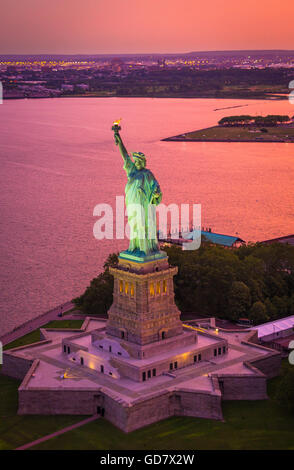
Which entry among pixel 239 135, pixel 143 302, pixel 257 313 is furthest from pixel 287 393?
pixel 239 135

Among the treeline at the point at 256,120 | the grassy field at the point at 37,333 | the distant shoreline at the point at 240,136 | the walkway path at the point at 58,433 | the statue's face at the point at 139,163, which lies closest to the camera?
the walkway path at the point at 58,433

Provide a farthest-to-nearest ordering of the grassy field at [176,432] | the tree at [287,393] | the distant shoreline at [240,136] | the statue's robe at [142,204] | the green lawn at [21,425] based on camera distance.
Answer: the distant shoreline at [240,136] → the statue's robe at [142,204] → the tree at [287,393] → the green lawn at [21,425] → the grassy field at [176,432]

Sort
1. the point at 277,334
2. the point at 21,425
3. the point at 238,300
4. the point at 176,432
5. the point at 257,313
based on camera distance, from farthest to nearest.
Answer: the point at 238,300
the point at 257,313
the point at 277,334
the point at 21,425
the point at 176,432

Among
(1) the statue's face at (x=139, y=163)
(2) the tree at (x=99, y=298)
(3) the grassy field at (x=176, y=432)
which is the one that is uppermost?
(1) the statue's face at (x=139, y=163)

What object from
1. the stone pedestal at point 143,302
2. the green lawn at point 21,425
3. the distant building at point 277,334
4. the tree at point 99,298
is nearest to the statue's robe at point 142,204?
the stone pedestal at point 143,302

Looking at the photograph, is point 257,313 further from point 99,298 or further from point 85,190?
point 85,190

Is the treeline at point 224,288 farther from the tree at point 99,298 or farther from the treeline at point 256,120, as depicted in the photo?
the treeline at point 256,120
